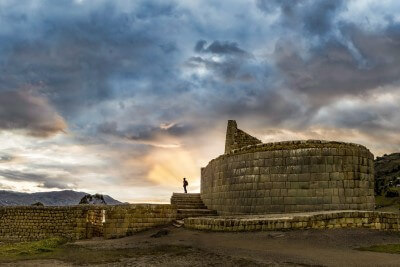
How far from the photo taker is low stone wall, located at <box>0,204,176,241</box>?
Answer: 67.7 feet

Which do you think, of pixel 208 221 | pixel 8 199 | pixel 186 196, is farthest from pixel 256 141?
pixel 8 199

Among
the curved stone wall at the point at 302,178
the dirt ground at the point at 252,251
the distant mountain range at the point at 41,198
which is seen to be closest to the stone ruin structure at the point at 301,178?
the curved stone wall at the point at 302,178

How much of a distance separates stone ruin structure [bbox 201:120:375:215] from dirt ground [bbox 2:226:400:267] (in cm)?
386

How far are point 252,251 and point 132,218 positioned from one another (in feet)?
32.4

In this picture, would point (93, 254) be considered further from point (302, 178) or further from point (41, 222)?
point (41, 222)

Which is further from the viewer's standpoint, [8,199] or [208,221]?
[8,199]

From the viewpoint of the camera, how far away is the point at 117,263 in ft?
36.7

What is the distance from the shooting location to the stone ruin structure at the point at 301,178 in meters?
18.5

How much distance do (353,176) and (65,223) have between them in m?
17.4

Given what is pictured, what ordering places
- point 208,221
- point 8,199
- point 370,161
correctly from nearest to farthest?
point 208,221
point 370,161
point 8,199

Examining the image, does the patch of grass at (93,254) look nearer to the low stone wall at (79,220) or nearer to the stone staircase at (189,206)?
the low stone wall at (79,220)

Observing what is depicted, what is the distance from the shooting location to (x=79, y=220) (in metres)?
24.3

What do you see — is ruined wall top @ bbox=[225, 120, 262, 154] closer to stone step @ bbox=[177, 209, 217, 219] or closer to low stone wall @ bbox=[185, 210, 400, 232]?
stone step @ bbox=[177, 209, 217, 219]

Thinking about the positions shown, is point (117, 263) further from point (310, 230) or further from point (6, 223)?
point (6, 223)
